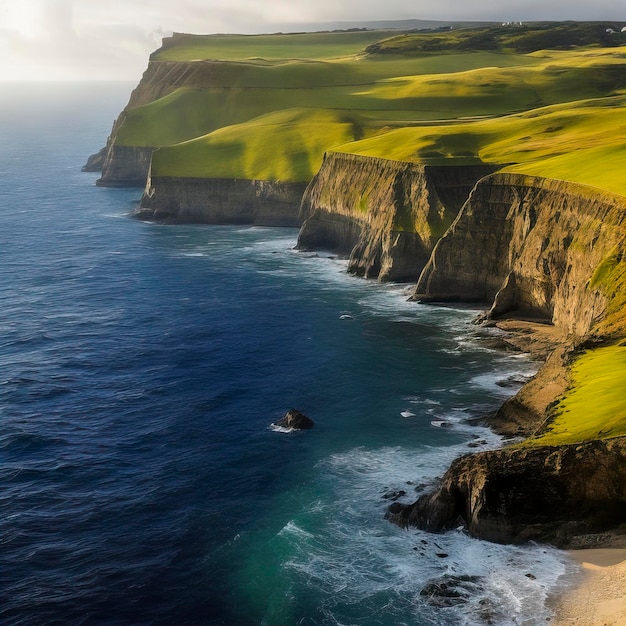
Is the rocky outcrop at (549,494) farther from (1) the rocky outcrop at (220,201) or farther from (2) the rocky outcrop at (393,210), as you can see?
(1) the rocky outcrop at (220,201)

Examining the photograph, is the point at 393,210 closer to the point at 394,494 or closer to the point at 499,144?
the point at 499,144

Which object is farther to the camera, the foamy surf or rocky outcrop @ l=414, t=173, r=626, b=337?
rocky outcrop @ l=414, t=173, r=626, b=337

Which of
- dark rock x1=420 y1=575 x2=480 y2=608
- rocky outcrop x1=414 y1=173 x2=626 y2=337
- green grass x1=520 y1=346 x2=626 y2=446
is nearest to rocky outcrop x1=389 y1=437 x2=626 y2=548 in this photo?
green grass x1=520 y1=346 x2=626 y2=446

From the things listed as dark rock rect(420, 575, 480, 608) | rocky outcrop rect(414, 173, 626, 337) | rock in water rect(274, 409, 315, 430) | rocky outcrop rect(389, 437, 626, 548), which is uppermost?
rocky outcrop rect(414, 173, 626, 337)

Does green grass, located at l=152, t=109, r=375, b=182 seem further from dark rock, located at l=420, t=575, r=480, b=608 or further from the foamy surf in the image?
dark rock, located at l=420, t=575, r=480, b=608

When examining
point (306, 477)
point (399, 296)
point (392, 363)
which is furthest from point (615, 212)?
point (306, 477)

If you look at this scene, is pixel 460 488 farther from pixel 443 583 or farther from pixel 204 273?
pixel 204 273
